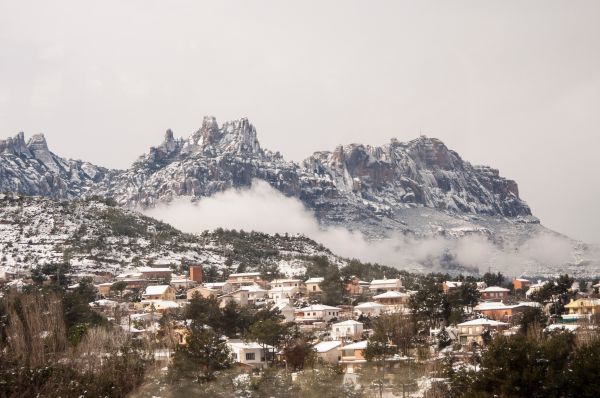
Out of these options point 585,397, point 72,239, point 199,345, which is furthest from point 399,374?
point 72,239

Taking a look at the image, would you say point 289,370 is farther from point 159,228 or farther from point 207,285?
point 159,228

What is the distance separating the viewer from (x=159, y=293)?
102 m

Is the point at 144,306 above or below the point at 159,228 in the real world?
below

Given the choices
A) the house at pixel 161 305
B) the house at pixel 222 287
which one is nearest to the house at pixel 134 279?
the house at pixel 222 287

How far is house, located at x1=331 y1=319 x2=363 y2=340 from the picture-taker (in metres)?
82.1

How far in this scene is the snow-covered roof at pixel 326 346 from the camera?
7254 centimetres

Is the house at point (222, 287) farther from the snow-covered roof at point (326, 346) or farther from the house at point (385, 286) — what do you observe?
the snow-covered roof at point (326, 346)

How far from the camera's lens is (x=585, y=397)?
40.2 meters

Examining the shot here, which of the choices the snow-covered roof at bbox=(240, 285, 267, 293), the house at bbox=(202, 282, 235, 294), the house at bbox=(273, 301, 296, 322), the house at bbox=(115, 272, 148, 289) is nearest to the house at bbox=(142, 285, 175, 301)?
the house at bbox=(202, 282, 235, 294)

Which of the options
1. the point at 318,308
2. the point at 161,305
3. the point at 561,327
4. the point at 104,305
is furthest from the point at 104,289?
the point at 561,327

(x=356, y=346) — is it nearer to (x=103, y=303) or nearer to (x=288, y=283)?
(x=103, y=303)

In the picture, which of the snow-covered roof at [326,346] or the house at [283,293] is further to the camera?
the house at [283,293]

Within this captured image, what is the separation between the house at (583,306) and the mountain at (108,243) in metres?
53.3

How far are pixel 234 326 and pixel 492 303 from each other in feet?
108
